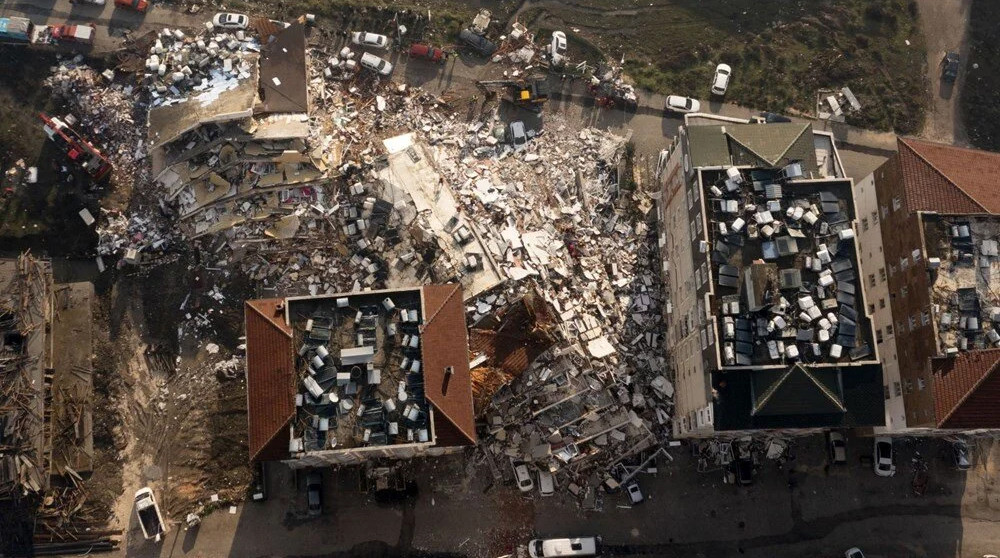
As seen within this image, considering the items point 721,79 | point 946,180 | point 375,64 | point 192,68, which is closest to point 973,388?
point 946,180

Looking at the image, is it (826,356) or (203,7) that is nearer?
(826,356)

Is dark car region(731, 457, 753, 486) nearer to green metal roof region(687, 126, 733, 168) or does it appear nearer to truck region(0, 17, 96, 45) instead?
green metal roof region(687, 126, 733, 168)

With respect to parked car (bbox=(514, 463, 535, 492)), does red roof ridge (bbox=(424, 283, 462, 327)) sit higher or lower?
higher

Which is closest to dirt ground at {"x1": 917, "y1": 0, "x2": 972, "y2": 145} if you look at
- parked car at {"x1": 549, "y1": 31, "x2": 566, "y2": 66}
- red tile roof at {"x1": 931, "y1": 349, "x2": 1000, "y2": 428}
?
red tile roof at {"x1": 931, "y1": 349, "x2": 1000, "y2": 428}

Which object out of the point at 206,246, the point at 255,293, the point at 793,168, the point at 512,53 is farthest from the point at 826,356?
the point at 206,246

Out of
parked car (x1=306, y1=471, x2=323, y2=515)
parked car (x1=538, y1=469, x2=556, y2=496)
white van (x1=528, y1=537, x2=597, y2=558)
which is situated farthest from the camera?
parked car (x1=538, y1=469, x2=556, y2=496)

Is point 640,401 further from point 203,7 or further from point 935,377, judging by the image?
point 203,7
